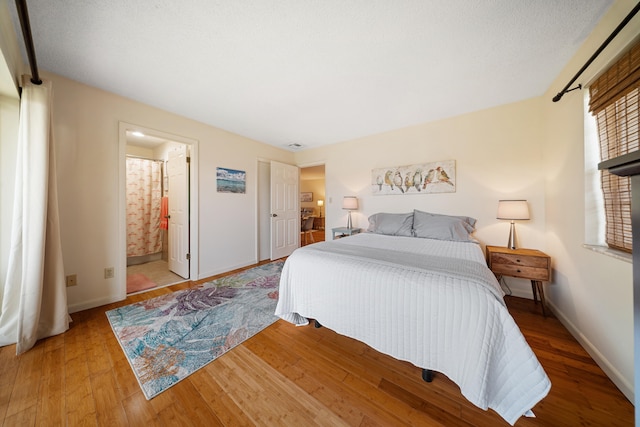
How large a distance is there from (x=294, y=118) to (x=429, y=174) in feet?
6.86

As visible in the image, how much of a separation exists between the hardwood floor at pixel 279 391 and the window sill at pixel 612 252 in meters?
0.78

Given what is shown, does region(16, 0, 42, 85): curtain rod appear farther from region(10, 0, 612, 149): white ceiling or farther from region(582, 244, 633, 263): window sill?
region(582, 244, 633, 263): window sill

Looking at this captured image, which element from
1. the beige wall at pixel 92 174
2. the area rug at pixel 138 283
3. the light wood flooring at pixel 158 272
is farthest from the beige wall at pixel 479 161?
the area rug at pixel 138 283

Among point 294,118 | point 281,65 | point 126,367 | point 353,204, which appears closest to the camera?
point 126,367

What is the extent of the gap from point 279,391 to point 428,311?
998 millimetres

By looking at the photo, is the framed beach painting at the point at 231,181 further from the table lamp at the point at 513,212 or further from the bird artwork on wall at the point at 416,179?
the table lamp at the point at 513,212

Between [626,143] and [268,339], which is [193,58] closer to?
[268,339]

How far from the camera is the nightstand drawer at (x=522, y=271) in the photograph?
200cm

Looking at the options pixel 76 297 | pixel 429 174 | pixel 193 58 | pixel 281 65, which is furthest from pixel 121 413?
pixel 429 174

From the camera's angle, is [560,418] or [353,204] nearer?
[560,418]

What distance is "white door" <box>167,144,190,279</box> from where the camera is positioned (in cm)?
303

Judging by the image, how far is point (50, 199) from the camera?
5.62 feet

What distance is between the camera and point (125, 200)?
7.68ft

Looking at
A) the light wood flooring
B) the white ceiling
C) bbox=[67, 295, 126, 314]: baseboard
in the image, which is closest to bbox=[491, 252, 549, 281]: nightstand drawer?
the white ceiling
